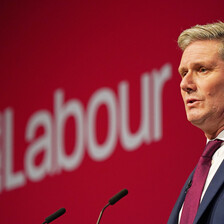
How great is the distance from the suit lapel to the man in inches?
0.8

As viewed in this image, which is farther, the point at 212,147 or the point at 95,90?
the point at 95,90

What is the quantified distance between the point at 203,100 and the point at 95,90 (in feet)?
5.61

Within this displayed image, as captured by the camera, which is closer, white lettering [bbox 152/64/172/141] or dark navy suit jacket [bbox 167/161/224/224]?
dark navy suit jacket [bbox 167/161/224/224]

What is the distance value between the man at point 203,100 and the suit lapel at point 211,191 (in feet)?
0.07

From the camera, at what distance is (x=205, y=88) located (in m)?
2.06

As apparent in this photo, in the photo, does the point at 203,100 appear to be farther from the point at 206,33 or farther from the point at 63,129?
the point at 63,129

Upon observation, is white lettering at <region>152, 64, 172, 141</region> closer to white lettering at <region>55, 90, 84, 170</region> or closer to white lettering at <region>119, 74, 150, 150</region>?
white lettering at <region>119, 74, 150, 150</region>

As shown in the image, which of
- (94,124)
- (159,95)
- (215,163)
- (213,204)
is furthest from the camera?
(94,124)

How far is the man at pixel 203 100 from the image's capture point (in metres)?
1.98

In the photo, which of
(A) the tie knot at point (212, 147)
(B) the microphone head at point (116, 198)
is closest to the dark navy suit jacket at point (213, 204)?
(A) the tie knot at point (212, 147)

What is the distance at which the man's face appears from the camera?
2.06 metres

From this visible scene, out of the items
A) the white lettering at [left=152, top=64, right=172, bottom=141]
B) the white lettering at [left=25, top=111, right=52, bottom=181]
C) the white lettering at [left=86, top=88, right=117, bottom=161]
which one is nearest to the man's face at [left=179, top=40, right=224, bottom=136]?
the white lettering at [left=152, top=64, right=172, bottom=141]

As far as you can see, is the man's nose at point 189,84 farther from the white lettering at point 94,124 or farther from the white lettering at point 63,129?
the white lettering at point 63,129

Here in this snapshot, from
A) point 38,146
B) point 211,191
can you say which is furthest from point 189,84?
point 38,146
